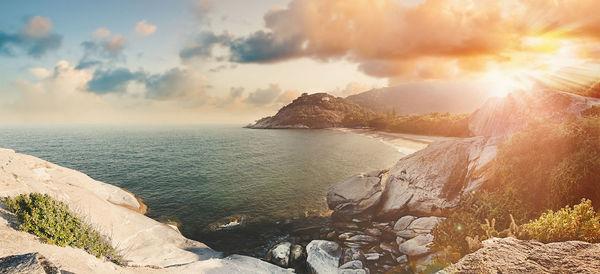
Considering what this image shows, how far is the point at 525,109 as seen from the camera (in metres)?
21.6

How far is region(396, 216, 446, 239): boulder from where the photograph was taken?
1531 centimetres

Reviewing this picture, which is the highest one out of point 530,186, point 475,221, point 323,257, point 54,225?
point 530,186

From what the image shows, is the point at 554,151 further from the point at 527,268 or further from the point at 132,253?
the point at 132,253

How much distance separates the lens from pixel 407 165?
827 inches

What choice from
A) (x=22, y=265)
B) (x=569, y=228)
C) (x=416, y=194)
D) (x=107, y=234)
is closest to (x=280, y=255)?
(x=107, y=234)

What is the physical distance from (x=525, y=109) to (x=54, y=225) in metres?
37.9

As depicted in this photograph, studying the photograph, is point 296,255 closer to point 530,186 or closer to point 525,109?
point 530,186

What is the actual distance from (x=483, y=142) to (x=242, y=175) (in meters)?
35.4

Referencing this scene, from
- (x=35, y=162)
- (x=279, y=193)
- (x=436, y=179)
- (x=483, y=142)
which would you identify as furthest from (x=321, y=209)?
(x=35, y=162)

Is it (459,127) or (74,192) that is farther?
(459,127)

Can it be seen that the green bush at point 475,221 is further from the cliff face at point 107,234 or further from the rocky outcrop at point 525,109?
the rocky outcrop at point 525,109

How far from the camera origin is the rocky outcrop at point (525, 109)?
Result: 59.3 feet

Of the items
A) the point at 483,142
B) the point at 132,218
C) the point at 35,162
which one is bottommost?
the point at 132,218

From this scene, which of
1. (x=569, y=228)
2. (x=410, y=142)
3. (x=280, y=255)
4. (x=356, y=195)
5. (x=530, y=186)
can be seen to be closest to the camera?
(x=569, y=228)
